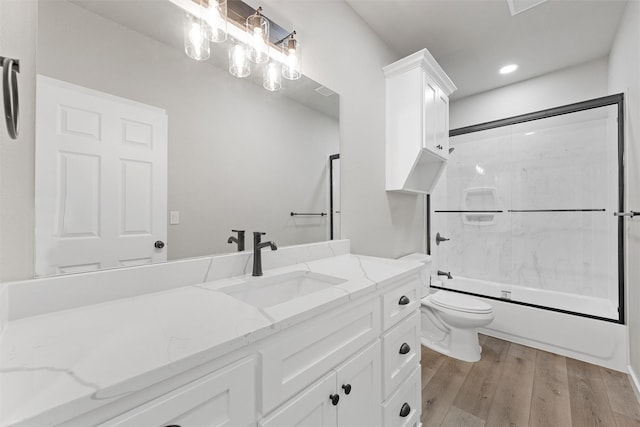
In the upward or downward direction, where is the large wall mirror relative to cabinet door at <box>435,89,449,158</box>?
downward

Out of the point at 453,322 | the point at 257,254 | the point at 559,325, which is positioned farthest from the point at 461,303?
the point at 257,254

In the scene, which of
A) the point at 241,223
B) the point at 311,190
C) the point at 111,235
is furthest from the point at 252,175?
the point at 111,235

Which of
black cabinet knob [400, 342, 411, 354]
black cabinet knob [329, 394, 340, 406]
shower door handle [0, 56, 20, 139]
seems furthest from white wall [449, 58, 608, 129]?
shower door handle [0, 56, 20, 139]

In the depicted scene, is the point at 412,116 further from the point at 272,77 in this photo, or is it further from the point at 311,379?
the point at 311,379

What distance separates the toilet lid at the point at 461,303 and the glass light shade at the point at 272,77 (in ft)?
6.45

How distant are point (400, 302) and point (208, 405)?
845mm

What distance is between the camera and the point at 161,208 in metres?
0.98

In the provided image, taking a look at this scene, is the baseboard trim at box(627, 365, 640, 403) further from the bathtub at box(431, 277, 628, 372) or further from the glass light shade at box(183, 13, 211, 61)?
the glass light shade at box(183, 13, 211, 61)

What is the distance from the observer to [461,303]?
7.11 feet

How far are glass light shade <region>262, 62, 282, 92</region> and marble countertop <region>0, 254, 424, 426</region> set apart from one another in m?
Answer: 0.98

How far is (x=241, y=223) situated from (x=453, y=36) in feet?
7.35

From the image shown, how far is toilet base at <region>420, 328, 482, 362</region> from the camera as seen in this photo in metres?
2.09

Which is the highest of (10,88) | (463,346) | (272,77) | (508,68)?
(508,68)

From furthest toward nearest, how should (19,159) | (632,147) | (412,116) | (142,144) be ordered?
1. (412,116)
2. (632,147)
3. (142,144)
4. (19,159)
